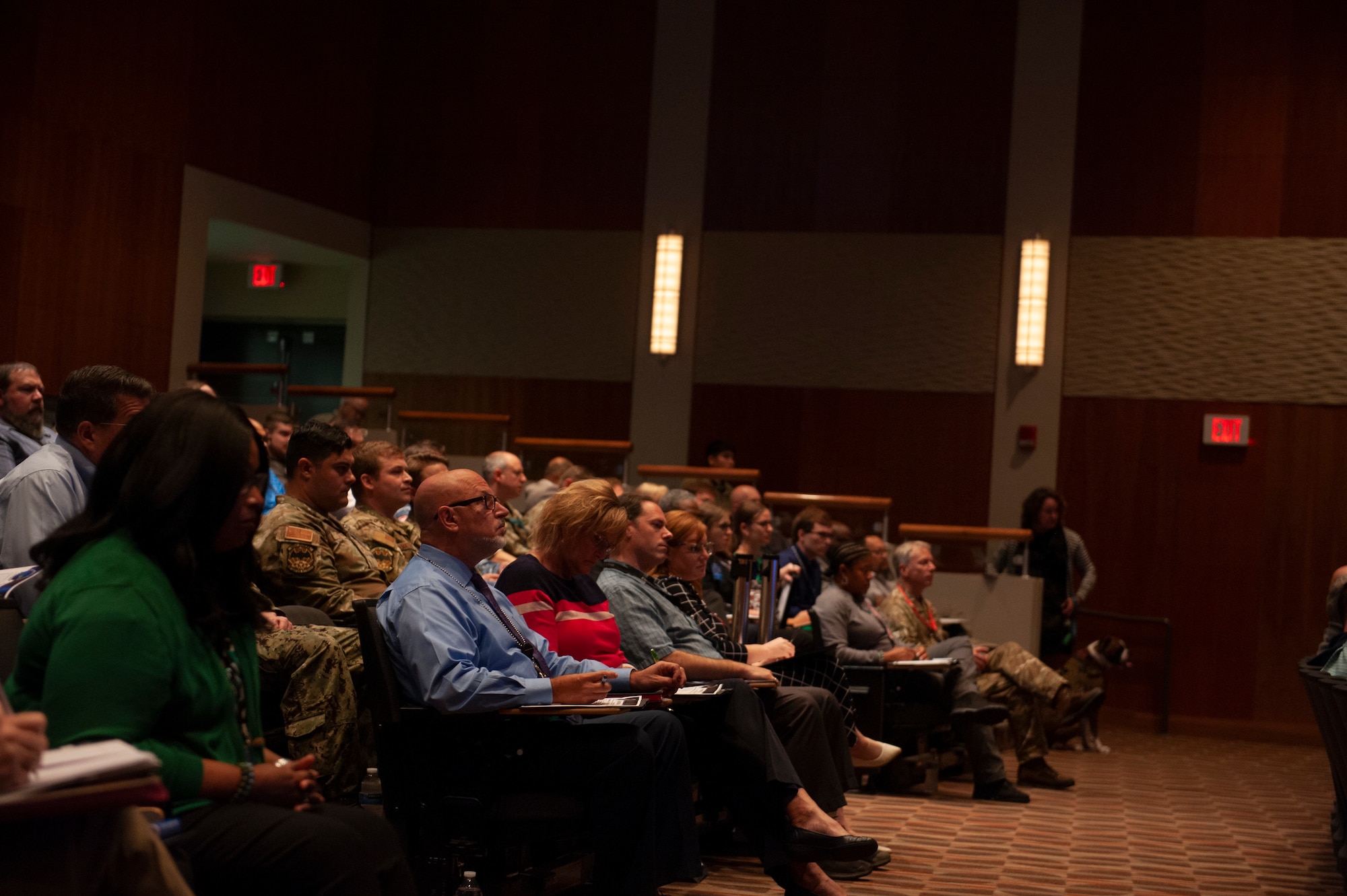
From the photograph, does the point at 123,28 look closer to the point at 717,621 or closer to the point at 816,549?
the point at 816,549

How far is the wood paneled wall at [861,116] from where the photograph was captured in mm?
10383

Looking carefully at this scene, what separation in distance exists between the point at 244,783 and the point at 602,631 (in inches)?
71.7

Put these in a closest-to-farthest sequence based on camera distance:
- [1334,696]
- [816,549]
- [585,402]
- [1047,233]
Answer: [1334,696]
[816,549]
[1047,233]
[585,402]

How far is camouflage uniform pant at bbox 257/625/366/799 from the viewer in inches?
124

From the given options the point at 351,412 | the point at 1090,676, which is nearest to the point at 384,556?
the point at 351,412

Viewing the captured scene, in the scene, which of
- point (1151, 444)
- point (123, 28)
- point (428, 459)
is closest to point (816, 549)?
point (428, 459)

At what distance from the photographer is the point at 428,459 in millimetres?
5344

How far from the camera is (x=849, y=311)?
1057 cm

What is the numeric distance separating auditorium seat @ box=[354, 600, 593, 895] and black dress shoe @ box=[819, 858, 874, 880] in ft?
4.88

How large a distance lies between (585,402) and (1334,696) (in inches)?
307

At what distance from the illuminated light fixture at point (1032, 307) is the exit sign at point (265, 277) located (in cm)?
675

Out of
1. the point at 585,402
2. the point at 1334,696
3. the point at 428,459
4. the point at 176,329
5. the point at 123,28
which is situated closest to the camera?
the point at 1334,696

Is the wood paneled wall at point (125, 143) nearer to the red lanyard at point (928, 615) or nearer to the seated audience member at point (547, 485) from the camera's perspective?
the seated audience member at point (547, 485)

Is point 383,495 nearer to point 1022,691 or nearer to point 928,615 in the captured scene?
point 928,615
